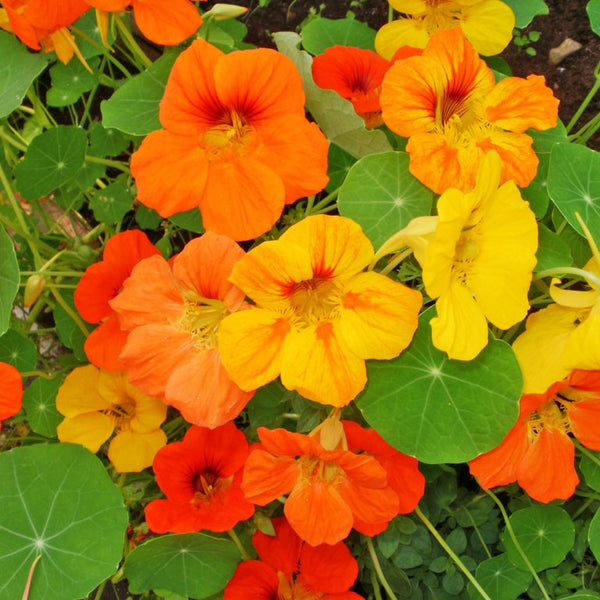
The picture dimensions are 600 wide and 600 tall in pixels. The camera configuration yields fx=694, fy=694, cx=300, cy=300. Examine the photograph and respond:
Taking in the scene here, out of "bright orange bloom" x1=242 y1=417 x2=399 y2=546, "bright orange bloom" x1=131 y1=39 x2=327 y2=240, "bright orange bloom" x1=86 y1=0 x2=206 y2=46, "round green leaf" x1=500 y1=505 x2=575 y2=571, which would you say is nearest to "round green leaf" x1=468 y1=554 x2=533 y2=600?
"round green leaf" x1=500 y1=505 x2=575 y2=571

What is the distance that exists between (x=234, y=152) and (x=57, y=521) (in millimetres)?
825

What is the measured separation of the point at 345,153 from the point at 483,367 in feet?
2.23

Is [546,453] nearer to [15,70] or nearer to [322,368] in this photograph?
[322,368]

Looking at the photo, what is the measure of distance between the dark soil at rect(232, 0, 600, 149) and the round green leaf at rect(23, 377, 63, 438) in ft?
4.07

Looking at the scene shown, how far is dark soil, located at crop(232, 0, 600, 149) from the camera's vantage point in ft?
6.61

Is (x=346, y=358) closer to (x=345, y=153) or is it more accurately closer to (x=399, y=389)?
(x=399, y=389)

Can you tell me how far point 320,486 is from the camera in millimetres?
1272

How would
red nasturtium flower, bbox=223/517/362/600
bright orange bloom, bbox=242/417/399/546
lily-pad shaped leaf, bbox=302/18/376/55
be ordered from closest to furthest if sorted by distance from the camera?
1. bright orange bloom, bbox=242/417/399/546
2. red nasturtium flower, bbox=223/517/362/600
3. lily-pad shaped leaf, bbox=302/18/376/55

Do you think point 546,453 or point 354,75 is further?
point 354,75

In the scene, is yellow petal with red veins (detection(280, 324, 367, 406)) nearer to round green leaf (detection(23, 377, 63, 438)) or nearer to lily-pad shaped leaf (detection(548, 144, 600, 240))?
lily-pad shaped leaf (detection(548, 144, 600, 240))

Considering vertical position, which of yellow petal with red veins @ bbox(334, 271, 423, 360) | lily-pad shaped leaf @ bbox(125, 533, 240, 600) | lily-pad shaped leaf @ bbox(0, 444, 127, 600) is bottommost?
lily-pad shaped leaf @ bbox(125, 533, 240, 600)

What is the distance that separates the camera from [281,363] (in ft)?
3.84

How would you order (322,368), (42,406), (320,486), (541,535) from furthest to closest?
1. (42,406)
2. (541,535)
3. (320,486)
4. (322,368)

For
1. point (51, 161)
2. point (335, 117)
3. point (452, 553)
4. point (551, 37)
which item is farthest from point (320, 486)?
point (551, 37)
